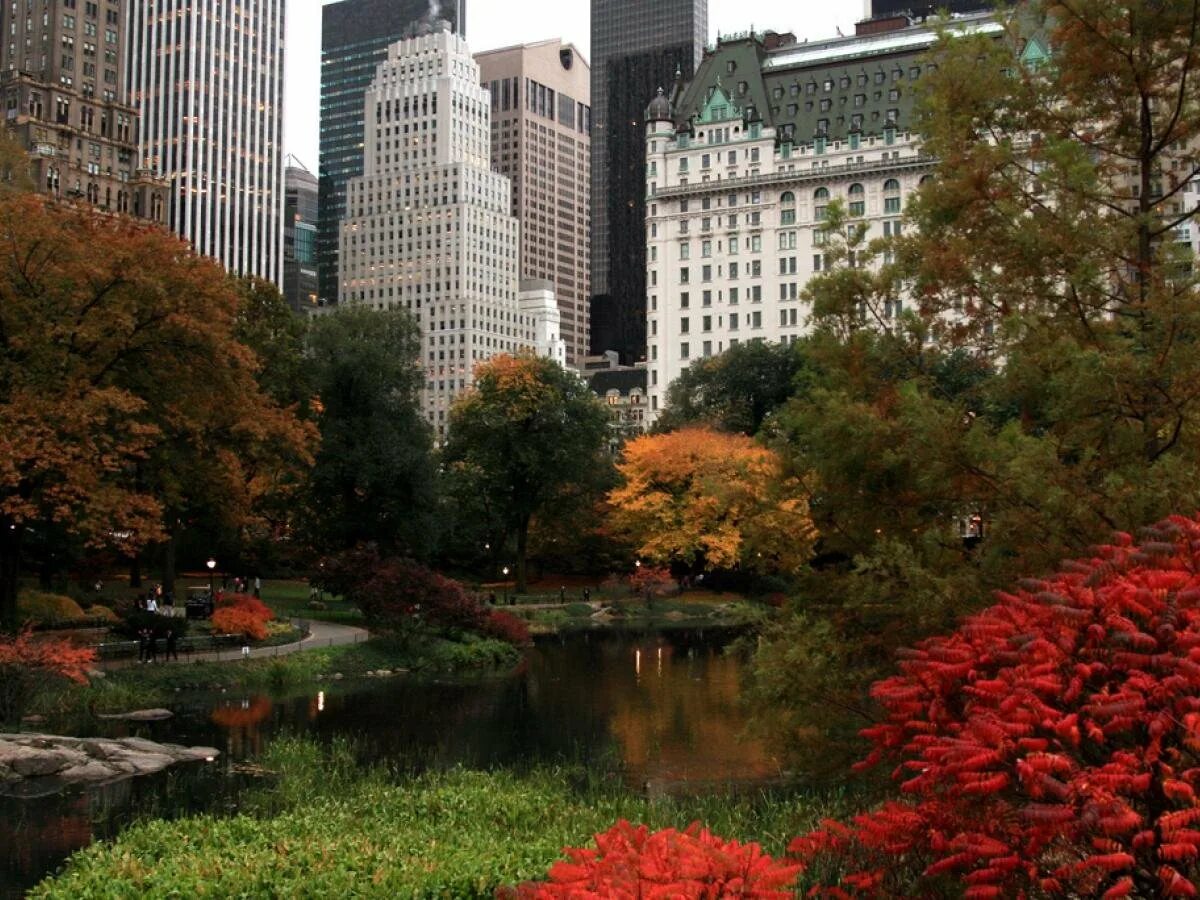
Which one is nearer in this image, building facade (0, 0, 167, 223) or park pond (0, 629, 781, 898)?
park pond (0, 629, 781, 898)

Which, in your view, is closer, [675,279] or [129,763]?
[129,763]

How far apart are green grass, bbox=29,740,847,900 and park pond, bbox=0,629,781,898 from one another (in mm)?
1370

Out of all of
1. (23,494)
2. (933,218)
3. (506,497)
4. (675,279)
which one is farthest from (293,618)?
(675,279)

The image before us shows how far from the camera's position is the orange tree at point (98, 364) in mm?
34125

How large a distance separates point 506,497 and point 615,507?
763 centimetres

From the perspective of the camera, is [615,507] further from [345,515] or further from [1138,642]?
[1138,642]

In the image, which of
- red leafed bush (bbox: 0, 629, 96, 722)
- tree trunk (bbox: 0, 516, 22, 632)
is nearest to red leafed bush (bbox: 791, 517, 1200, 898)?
red leafed bush (bbox: 0, 629, 96, 722)

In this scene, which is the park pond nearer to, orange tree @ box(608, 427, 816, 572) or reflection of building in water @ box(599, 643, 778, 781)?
reflection of building in water @ box(599, 643, 778, 781)

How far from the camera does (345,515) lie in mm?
60000

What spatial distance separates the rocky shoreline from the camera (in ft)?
80.3

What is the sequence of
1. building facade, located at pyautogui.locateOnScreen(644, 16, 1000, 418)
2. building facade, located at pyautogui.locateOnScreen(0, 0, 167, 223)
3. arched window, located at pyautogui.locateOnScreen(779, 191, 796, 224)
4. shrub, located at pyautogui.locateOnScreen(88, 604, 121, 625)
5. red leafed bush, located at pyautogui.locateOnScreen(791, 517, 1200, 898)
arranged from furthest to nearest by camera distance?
building facade, located at pyautogui.locateOnScreen(0, 0, 167, 223), arched window, located at pyautogui.locateOnScreen(779, 191, 796, 224), building facade, located at pyautogui.locateOnScreen(644, 16, 1000, 418), shrub, located at pyautogui.locateOnScreen(88, 604, 121, 625), red leafed bush, located at pyautogui.locateOnScreen(791, 517, 1200, 898)

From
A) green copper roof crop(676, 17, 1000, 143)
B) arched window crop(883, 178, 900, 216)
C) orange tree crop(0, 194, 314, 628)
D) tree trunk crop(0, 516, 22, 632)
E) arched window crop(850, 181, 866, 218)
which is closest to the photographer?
orange tree crop(0, 194, 314, 628)

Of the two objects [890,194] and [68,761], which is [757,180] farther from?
[68,761]

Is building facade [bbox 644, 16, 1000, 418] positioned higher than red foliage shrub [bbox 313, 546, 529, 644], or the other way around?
building facade [bbox 644, 16, 1000, 418]
